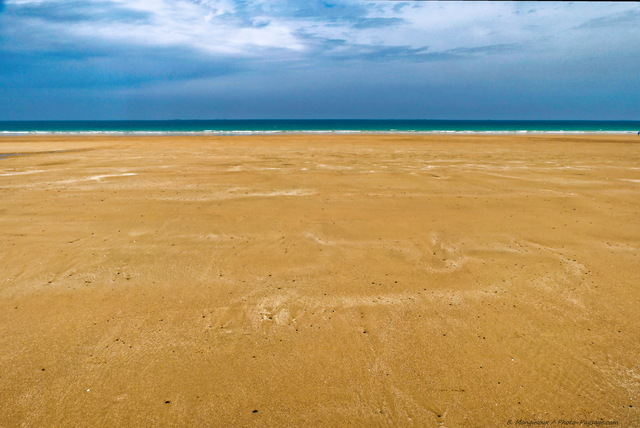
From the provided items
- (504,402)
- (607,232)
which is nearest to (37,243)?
(504,402)

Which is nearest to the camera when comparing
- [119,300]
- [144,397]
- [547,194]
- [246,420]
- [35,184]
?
[246,420]

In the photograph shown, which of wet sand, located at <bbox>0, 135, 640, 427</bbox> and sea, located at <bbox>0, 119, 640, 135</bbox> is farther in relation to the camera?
sea, located at <bbox>0, 119, 640, 135</bbox>

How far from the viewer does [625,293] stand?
4.78m

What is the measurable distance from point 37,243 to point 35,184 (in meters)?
7.36

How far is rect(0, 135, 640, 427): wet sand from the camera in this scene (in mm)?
3016

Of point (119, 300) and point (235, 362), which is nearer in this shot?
point (235, 362)

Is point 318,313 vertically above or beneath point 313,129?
beneath

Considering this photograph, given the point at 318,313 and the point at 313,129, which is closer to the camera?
the point at 318,313

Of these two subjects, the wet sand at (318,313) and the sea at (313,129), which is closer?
the wet sand at (318,313)

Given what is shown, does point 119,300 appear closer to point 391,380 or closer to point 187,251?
point 187,251

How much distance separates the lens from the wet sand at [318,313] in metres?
3.02

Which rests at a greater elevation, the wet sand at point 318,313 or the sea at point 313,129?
the sea at point 313,129

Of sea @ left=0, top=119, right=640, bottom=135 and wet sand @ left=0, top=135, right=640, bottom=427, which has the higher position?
sea @ left=0, top=119, right=640, bottom=135

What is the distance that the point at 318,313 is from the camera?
14.2ft
